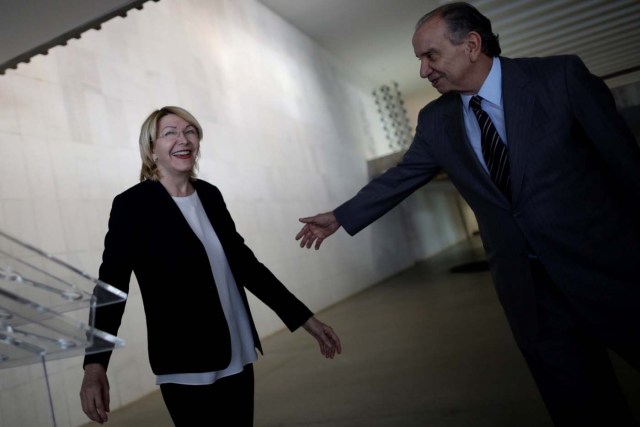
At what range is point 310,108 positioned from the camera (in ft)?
33.1

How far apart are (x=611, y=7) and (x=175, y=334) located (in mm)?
8095

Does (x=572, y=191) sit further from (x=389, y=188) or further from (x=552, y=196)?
(x=389, y=188)

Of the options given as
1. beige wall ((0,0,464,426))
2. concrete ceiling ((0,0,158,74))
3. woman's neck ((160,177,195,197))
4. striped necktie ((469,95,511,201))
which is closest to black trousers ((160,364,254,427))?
beige wall ((0,0,464,426))

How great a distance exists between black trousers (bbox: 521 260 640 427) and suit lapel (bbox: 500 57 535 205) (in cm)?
35

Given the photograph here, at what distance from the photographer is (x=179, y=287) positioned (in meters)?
1.60

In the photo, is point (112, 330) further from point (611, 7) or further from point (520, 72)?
point (611, 7)

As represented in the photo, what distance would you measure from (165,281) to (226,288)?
0.24 m

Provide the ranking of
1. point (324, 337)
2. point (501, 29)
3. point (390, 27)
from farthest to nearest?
point (390, 27) → point (501, 29) → point (324, 337)

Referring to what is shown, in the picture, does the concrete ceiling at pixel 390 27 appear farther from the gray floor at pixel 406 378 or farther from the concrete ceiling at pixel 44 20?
the gray floor at pixel 406 378

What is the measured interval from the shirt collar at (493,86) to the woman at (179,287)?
113cm

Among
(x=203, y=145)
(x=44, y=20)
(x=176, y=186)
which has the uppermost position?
(x=203, y=145)

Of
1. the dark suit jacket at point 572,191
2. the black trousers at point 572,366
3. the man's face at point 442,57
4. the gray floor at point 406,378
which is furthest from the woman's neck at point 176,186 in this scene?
the gray floor at point 406,378

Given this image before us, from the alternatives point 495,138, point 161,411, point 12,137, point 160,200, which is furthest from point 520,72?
point 12,137

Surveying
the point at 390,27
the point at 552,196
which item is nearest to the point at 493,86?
the point at 552,196
